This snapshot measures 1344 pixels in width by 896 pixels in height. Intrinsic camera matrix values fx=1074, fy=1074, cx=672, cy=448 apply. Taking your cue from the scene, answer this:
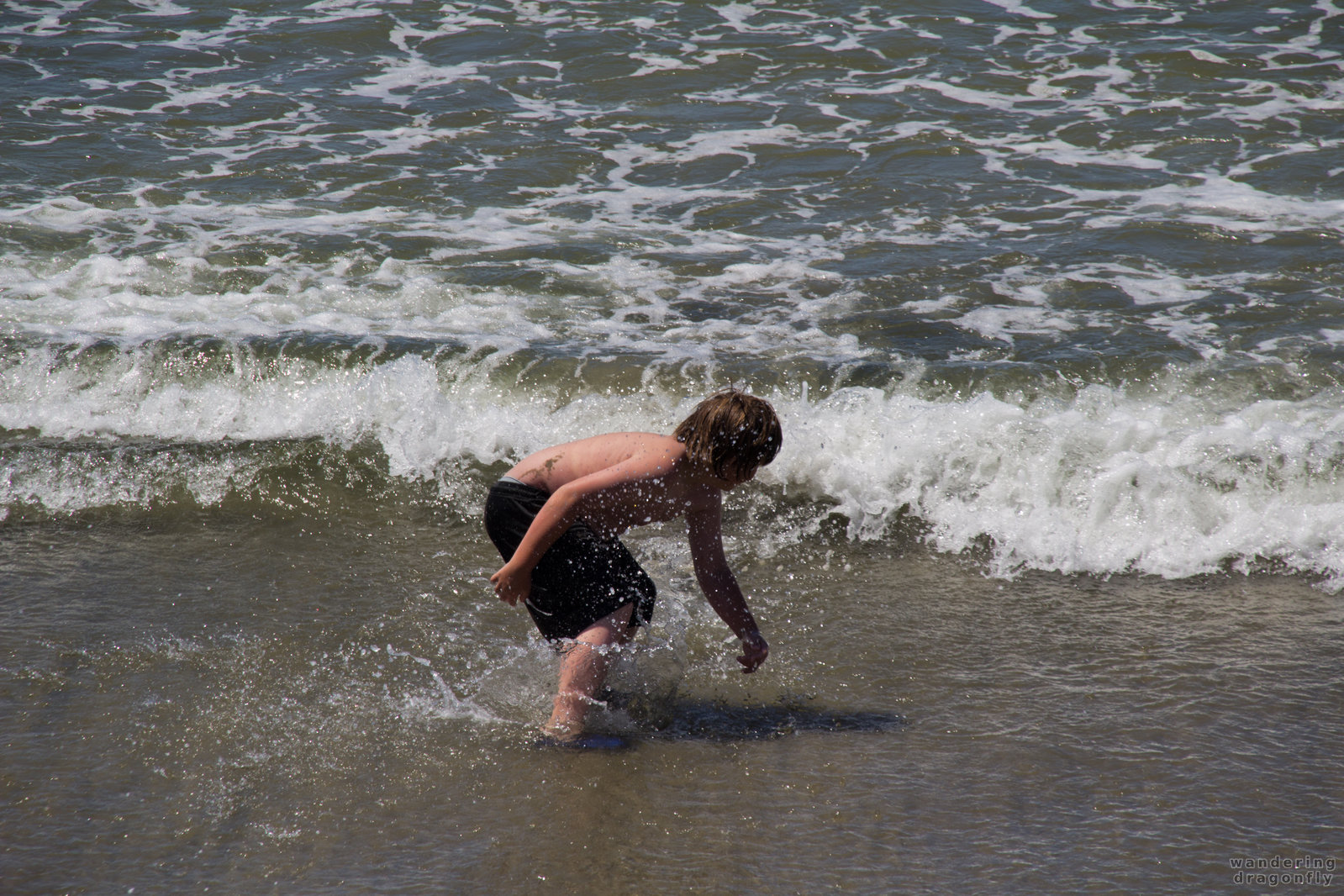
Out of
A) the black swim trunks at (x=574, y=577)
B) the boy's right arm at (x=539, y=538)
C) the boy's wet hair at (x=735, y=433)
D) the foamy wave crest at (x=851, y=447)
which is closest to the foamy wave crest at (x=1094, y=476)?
the foamy wave crest at (x=851, y=447)

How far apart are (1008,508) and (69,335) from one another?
5.41m

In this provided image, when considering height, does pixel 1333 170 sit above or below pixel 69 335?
above

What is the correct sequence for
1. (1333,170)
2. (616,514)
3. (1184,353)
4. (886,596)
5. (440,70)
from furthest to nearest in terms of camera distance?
→ (440,70), (1333,170), (1184,353), (886,596), (616,514)

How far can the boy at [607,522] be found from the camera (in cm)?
308

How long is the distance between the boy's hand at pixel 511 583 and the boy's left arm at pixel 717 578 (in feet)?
1.74

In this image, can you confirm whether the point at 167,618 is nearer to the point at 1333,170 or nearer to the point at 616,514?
the point at 616,514

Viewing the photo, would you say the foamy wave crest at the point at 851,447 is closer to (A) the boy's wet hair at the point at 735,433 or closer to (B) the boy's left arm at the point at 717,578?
(B) the boy's left arm at the point at 717,578

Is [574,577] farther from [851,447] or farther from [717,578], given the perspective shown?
[851,447]

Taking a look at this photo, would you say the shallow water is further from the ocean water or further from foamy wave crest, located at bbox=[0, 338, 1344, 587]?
foamy wave crest, located at bbox=[0, 338, 1344, 587]

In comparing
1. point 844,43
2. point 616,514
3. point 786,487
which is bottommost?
point 786,487

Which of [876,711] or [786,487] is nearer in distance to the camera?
[876,711]

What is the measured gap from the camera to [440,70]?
11445 mm

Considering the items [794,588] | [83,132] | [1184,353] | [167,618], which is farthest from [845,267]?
[83,132]

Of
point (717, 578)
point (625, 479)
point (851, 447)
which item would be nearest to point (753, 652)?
point (717, 578)
